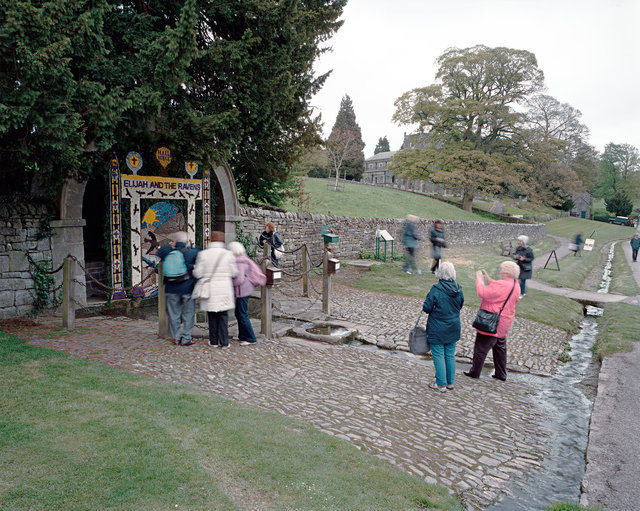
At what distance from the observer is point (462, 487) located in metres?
3.77

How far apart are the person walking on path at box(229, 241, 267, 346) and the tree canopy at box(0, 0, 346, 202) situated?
2.76 metres

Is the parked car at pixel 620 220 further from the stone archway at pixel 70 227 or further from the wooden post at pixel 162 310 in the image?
the stone archway at pixel 70 227

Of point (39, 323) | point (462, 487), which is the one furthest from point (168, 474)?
point (39, 323)

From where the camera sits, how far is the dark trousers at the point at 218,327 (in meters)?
7.06

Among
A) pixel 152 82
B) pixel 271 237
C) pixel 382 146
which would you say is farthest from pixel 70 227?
pixel 382 146

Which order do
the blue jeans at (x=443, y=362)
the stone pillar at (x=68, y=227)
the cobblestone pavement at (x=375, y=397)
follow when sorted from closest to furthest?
the cobblestone pavement at (x=375, y=397) → the blue jeans at (x=443, y=362) → the stone pillar at (x=68, y=227)

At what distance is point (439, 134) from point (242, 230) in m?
32.1

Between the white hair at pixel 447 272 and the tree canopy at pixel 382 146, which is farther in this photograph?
the tree canopy at pixel 382 146

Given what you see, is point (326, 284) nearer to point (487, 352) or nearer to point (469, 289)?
point (487, 352)

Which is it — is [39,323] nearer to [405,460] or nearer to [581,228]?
[405,460]

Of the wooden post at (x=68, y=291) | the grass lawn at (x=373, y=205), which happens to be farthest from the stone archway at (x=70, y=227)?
the grass lawn at (x=373, y=205)

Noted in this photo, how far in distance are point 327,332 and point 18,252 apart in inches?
248

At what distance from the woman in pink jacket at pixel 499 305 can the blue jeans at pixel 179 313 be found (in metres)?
4.57

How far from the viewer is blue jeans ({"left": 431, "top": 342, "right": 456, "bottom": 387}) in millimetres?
5875
